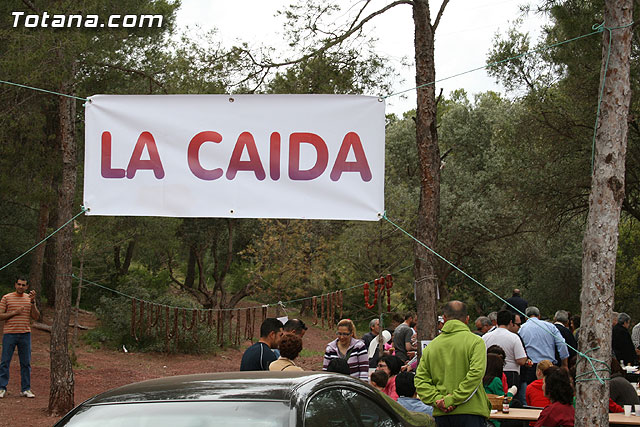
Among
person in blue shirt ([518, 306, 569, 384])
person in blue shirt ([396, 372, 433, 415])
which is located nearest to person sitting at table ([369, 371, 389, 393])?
person in blue shirt ([396, 372, 433, 415])

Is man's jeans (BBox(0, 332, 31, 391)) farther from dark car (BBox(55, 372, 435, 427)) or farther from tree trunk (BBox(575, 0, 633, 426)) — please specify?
tree trunk (BBox(575, 0, 633, 426))

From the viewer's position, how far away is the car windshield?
11.9 feet

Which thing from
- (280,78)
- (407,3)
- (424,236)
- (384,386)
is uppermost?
(407,3)

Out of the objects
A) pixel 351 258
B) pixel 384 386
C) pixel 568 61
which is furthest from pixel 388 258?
pixel 384 386

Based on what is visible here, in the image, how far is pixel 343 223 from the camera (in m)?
35.7

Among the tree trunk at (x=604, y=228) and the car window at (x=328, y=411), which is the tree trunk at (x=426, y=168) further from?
the car window at (x=328, y=411)

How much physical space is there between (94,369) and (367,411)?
19239 millimetres

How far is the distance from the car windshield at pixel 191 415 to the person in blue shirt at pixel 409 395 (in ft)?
11.5

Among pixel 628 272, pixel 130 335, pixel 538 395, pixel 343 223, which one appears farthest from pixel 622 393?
pixel 343 223

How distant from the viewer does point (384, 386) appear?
8031 mm

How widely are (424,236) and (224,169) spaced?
506 cm

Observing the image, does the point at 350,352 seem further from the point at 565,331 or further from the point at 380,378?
the point at 565,331

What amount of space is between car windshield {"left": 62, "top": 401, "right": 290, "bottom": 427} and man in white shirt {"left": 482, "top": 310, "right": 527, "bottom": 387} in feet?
22.9

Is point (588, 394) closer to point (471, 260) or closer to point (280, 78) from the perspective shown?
point (280, 78)
